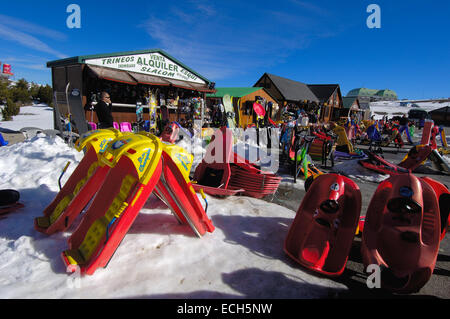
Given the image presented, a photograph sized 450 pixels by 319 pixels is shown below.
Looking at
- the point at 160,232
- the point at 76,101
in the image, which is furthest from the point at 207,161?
the point at 76,101

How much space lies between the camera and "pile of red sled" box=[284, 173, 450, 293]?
2.52 meters

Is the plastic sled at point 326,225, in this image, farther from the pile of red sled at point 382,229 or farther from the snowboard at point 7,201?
the snowboard at point 7,201

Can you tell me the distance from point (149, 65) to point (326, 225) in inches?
510

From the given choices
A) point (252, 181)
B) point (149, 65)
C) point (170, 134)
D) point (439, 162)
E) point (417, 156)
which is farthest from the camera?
point (149, 65)

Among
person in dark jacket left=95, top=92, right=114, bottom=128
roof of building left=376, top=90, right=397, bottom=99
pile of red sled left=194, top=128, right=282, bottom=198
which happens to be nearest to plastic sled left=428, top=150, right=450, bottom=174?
pile of red sled left=194, top=128, right=282, bottom=198

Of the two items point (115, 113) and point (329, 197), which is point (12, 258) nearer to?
point (329, 197)

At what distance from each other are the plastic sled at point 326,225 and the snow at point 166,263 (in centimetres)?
20

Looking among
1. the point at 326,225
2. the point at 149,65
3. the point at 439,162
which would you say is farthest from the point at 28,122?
the point at 439,162

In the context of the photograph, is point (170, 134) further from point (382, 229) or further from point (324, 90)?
point (324, 90)

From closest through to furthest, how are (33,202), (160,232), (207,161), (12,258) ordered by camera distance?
(12,258)
(160,232)
(33,202)
(207,161)

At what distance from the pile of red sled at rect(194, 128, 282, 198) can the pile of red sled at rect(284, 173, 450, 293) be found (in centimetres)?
169

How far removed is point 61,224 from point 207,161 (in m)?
2.96

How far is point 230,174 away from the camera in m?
5.00
